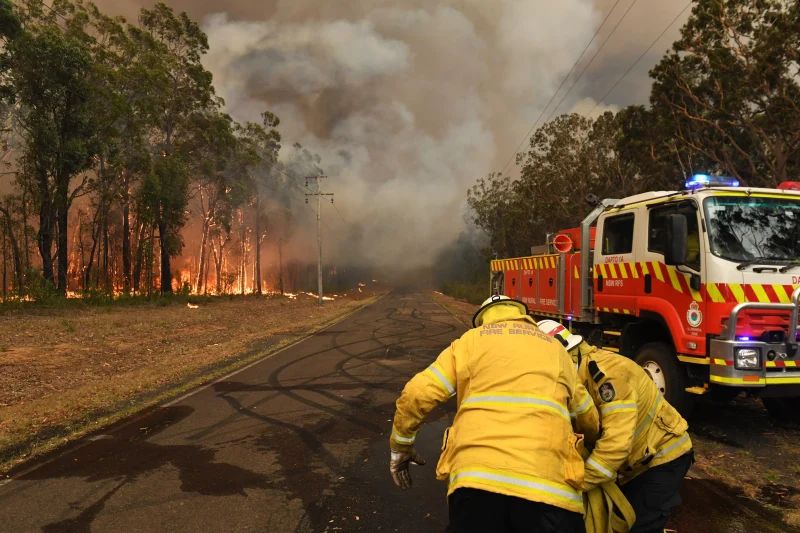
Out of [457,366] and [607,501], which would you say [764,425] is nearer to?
[607,501]

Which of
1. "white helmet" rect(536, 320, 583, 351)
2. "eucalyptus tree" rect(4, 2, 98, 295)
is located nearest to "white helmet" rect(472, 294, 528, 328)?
"white helmet" rect(536, 320, 583, 351)

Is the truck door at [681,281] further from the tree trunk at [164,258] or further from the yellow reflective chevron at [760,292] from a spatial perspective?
the tree trunk at [164,258]

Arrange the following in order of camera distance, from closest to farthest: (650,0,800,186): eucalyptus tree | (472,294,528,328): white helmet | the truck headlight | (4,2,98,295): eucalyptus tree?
1. (472,294,528,328): white helmet
2. the truck headlight
3. (650,0,800,186): eucalyptus tree
4. (4,2,98,295): eucalyptus tree

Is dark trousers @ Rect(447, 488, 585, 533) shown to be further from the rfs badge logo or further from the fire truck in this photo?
the rfs badge logo

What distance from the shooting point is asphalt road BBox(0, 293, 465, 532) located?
393 centimetres

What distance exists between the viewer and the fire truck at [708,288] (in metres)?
5.33

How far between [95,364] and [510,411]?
12.4 metres

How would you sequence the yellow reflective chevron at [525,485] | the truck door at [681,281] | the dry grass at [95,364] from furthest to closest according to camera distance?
the dry grass at [95,364] → the truck door at [681,281] → the yellow reflective chevron at [525,485]

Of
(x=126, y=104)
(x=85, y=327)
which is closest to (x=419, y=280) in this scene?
(x=126, y=104)

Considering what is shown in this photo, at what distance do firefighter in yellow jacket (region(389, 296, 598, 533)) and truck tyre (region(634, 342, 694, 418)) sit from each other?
4.18 metres

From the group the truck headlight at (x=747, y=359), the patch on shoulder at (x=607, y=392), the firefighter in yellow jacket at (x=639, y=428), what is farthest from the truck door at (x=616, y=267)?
the patch on shoulder at (x=607, y=392)

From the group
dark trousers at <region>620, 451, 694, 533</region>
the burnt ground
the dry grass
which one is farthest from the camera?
the dry grass

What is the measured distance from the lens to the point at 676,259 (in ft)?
18.7

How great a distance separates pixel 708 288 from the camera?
5.61 metres
